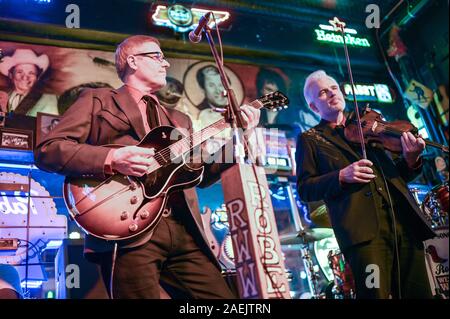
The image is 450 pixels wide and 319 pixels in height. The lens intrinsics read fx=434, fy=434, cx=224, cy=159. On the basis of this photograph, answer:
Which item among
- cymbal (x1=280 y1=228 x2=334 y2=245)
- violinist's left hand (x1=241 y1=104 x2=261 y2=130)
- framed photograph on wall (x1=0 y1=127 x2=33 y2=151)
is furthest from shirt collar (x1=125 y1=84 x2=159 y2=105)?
cymbal (x1=280 y1=228 x2=334 y2=245)

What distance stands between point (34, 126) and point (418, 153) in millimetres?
3722

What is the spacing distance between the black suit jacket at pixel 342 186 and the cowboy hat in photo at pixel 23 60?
406 cm

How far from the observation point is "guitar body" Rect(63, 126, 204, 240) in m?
2.42

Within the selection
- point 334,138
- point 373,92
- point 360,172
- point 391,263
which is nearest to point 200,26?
point 334,138

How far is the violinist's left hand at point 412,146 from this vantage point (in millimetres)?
3012

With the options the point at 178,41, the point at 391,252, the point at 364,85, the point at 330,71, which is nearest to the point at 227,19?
the point at 178,41

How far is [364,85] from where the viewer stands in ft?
24.2

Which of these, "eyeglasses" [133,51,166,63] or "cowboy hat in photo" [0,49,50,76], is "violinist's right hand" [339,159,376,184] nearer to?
"eyeglasses" [133,51,166,63]

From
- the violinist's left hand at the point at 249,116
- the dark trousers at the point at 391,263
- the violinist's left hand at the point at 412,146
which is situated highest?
the violinist's left hand at the point at 249,116

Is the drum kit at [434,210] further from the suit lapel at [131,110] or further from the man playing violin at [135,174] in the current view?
the suit lapel at [131,110]

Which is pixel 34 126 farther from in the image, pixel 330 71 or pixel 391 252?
pixel 330 71

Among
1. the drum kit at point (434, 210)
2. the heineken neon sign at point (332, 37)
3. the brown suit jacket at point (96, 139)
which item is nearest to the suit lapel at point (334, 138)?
the brown suit jacket at point (96, 139)

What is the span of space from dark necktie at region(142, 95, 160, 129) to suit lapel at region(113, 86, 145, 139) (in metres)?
0.08

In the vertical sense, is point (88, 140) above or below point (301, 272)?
above
